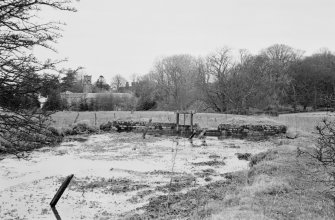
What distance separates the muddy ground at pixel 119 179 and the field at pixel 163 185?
0.03 meters

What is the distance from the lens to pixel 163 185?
1425cm

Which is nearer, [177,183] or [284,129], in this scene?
[177,183]

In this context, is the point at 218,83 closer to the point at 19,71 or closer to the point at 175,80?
the point at 175,80

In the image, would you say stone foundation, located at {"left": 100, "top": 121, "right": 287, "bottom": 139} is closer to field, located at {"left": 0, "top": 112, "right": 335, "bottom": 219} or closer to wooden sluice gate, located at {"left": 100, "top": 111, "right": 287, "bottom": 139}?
wooden sluice gate, located at {"left": 100, "top": 111, "right": 287, "bottom": 139}

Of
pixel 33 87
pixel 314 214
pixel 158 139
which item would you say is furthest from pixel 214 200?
pixel 158 139

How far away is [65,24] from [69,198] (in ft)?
21.5

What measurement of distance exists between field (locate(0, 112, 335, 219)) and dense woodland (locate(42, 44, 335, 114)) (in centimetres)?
3575

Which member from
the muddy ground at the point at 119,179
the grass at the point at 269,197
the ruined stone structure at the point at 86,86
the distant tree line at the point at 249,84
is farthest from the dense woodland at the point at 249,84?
the grass at the point at 269,197

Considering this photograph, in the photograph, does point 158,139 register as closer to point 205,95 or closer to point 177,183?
point 177,183

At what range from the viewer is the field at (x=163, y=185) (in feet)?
31.4

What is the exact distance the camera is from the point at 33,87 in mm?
7582

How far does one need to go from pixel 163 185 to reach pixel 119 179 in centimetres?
223

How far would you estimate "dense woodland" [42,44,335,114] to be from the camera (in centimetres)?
5906

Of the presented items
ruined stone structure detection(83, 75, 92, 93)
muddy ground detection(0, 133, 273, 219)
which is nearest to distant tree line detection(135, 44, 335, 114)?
ruined stone structure detection(83, 75, 92, 93)
